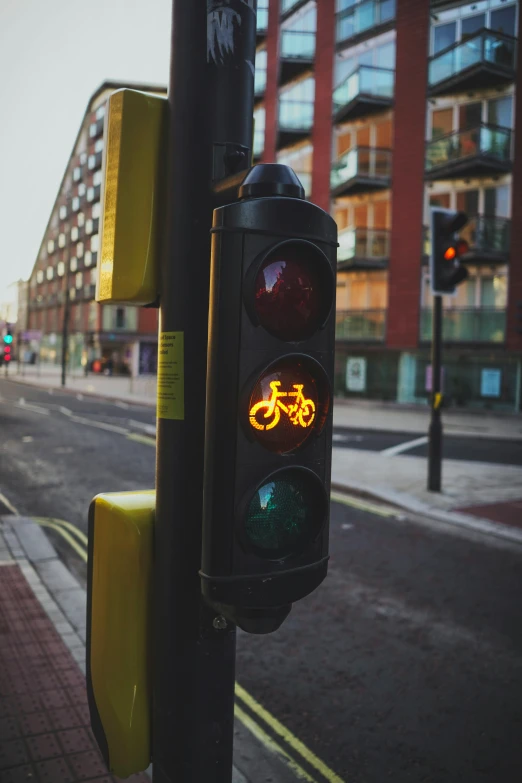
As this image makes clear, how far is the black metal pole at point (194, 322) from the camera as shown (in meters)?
1.61

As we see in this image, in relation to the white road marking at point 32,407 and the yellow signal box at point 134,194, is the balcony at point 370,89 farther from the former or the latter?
the yellow signal box at point 134,194

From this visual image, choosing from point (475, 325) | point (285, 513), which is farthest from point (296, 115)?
point (285, 513)

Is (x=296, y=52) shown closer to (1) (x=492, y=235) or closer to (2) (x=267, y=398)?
(1) (x=492, y=235)

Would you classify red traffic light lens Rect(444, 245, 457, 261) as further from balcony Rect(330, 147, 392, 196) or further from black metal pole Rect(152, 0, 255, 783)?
balcony Rect(330, 147, 392, 196)

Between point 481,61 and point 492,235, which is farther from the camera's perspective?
point 492,235

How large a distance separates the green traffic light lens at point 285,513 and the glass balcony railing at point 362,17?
1170 inches

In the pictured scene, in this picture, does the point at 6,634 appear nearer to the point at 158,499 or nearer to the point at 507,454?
the point at 158,499

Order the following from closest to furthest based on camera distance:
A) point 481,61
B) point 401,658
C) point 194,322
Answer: point 194,322 → point 401,658 → point 481,61

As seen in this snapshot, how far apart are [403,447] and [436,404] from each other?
6060 millimetres

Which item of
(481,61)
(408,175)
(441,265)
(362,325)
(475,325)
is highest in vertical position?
(481,61)

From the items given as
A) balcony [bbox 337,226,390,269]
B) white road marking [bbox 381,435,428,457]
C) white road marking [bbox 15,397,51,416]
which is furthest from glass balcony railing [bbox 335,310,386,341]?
white road marking [bbox 15,397,51,416]

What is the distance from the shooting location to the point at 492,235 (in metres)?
23.2

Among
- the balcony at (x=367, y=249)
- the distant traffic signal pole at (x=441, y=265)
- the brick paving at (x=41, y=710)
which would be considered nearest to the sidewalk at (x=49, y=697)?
the brick paving at (x=41, y=710)

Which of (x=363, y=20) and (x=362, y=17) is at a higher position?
(x=362, y=17)
